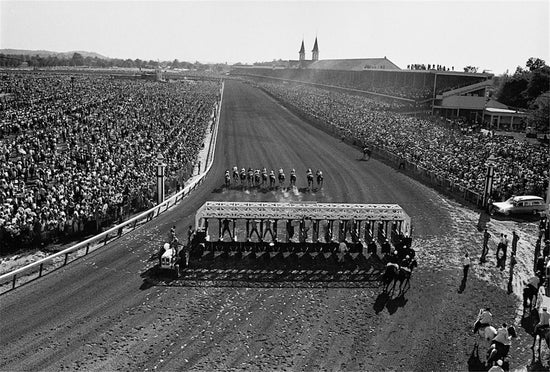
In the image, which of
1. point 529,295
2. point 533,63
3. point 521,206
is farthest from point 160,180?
point 533,63

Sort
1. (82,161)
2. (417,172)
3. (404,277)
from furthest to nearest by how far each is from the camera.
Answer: (417,172)
(82,161)
(404,277)

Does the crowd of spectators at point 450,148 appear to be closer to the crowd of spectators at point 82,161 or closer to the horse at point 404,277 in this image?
the horse at point 404,277

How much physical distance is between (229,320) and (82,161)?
22153mm

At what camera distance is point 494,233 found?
24.1 metres

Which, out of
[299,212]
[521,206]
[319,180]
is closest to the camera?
[299,212]

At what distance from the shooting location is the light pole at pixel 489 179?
27109mm

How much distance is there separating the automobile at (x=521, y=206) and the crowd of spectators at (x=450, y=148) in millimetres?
1601

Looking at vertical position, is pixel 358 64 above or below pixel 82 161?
above

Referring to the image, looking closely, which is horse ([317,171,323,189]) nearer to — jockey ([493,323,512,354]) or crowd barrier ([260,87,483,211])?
crowd barrier ([260,87,483,211])

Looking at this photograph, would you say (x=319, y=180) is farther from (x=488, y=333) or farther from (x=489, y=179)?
(x=488, y=333)

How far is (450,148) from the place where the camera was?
40.9m

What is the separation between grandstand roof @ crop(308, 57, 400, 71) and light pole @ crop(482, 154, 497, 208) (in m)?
84.1

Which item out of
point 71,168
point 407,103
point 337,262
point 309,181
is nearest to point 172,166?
point 71,168

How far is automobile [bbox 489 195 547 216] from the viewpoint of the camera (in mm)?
26875
